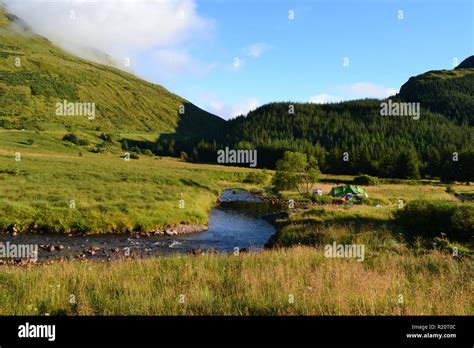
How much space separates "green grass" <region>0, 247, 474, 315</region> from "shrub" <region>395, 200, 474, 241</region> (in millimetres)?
11243

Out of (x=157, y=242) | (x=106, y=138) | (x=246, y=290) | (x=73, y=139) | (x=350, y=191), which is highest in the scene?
(x=106, y=138)

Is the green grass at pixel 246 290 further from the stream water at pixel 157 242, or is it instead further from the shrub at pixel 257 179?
the shrub at pixel 257 179

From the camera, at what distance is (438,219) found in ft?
82.8

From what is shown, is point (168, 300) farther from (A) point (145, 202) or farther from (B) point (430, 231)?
(A) point (145, 202)

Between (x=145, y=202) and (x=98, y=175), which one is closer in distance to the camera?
(x=145, y=202)

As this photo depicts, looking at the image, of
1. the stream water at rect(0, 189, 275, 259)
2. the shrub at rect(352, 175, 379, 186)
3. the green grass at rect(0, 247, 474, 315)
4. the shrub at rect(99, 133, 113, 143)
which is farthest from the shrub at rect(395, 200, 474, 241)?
the shrub at rect(99, 133, 113, 143)

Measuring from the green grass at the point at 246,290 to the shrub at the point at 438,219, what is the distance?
1124 cm

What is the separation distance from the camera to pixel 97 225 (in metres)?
33.8

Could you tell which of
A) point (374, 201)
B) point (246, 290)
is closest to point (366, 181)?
point (374, 201)

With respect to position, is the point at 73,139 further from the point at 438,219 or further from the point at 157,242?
the point at 438,219

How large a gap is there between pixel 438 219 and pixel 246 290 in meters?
20.5
